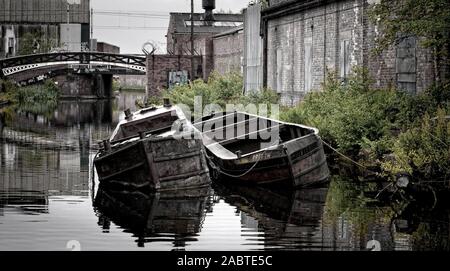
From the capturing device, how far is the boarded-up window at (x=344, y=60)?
2894 centimetres

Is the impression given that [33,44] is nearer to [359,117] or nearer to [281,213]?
[359,117]

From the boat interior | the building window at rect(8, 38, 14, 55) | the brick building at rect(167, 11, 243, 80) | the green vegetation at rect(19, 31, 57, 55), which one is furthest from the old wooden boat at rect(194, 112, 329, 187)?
the building window at rect(8, 38, 14, 55)

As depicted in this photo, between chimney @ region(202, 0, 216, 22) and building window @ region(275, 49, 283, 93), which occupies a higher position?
chimney @ region(202, 0, 216, 22)

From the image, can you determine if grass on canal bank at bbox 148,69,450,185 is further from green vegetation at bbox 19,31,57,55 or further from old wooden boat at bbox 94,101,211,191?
green vegetation at bbox 19,31,57,55

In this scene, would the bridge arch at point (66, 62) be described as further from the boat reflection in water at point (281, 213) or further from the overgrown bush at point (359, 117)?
the boat reflection in water at point (281, 213)

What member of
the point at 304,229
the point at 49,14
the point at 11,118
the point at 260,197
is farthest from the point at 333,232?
the point at 49,14

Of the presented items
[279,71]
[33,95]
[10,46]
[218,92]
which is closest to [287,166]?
[279,71]

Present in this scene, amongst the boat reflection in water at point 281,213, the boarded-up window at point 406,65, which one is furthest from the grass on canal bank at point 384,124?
the boat reflection in water at point 281,213

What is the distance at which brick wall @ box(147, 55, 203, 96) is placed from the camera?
60.5 m

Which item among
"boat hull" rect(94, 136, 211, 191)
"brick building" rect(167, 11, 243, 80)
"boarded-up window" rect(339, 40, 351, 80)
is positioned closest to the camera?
"boat hull" rect(94, 136, 211, 191)

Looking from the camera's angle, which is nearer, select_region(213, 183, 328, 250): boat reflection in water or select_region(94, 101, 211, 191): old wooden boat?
select_region(213, 183, 328, 250): boat reflection in water

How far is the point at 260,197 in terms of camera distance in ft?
64.9

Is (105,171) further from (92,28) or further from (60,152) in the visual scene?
(92,28)

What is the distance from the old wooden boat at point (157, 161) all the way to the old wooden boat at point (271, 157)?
3.06 ft
